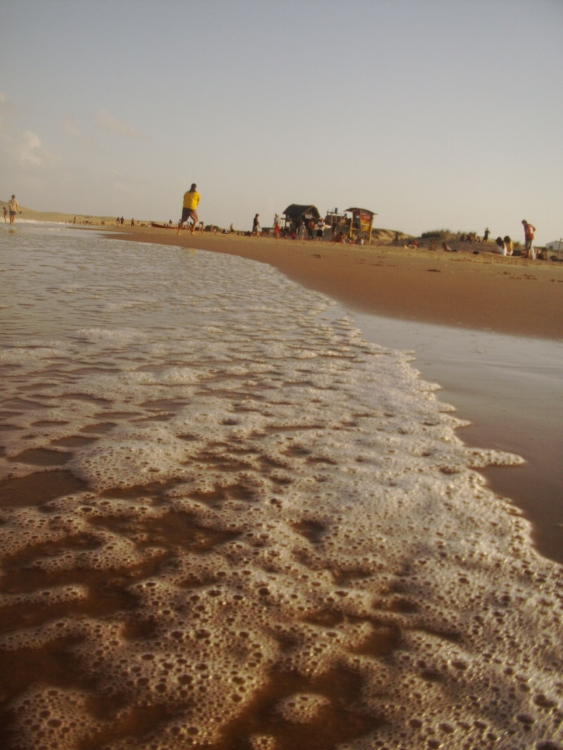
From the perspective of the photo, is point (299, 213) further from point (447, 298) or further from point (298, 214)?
point (447, 298)

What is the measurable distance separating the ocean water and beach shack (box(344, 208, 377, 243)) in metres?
41.3

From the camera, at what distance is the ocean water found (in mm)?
1116

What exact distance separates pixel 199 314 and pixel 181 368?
206cm

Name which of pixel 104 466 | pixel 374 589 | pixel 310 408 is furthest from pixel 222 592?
pixel 310 408

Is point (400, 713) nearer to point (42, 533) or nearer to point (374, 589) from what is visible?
point (374, 589)

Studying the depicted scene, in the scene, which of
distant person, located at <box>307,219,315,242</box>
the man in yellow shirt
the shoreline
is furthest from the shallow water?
distant person, located at <box>307,219,315,242</box>

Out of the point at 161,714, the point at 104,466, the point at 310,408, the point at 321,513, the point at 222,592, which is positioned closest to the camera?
the point at 161,714

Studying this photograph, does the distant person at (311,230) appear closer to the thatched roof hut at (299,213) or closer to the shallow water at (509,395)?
A: the thatched roof hut at (299,213)

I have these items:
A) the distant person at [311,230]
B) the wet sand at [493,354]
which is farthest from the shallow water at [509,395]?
the distant person at [311,230]

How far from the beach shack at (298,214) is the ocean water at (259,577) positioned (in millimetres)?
48488

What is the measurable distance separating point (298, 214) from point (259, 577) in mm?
52322

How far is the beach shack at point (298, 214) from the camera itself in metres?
50.7

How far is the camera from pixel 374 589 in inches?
59.6

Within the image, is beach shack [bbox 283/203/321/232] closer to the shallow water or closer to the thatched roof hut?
the thatched roof hut
